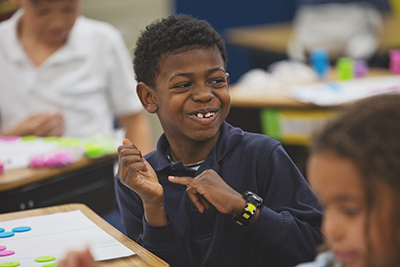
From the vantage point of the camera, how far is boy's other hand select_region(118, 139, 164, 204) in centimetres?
109

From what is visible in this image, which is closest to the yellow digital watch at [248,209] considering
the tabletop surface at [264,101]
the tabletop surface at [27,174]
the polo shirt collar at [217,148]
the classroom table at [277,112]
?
the polo shirt collar at [217,148]

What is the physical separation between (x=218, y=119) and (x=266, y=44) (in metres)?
3.24

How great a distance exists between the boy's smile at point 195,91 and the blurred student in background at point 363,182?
1.65ft

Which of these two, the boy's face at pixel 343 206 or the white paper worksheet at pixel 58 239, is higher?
Result: the boy's face at pixel 343 206

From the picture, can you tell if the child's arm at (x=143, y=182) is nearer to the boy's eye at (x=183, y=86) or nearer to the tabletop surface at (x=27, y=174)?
the boy's eye at (x=183, y=86)

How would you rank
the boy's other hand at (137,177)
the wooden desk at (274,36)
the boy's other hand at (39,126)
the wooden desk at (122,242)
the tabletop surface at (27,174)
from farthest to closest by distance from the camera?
1. the wooden desk at (274,36)
2. the boy's other hand at (39,126)
3. the tabletop surface at (27,174)
4. the boy's other hand at (137,177)
5. the wooden desk at (122,242)

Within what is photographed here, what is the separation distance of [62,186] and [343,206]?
4.49 ft

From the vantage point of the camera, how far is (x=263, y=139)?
47.1 inches

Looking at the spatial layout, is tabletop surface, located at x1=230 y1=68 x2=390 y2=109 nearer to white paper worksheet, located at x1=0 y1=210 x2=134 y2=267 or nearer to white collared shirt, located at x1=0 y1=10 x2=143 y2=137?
white collared shirt, located at x1=0 y1=10 x2=143 y2=137

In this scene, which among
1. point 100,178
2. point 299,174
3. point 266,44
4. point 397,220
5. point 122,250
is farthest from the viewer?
point 266,44

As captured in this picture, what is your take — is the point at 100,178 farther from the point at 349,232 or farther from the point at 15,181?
the point at 349,232

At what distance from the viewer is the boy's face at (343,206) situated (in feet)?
2.12

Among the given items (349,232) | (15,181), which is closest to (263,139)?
(349,232)

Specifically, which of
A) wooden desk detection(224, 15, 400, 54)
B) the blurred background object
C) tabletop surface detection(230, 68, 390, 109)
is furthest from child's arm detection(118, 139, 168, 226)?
wooden desk detection(224, 15, 400, 54)
